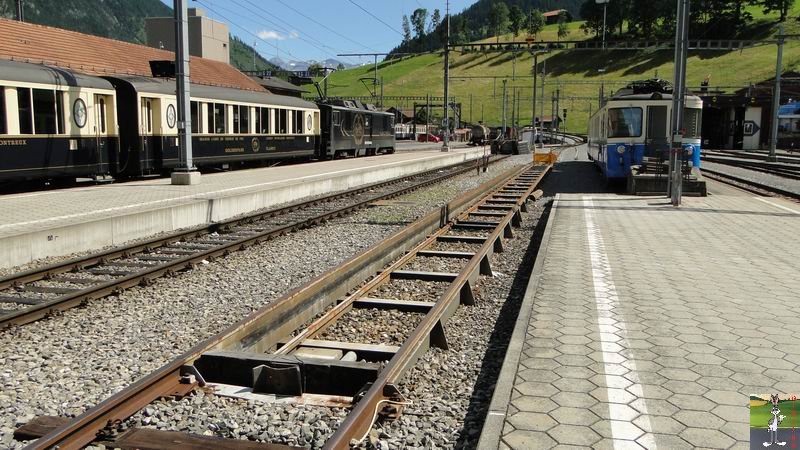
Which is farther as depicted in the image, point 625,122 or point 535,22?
point 535,22

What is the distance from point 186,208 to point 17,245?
4176 mm

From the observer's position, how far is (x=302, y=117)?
3119cm

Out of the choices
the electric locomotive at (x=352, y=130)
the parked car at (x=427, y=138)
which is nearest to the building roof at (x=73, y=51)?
the electric locomotive at (x=352, y=130)

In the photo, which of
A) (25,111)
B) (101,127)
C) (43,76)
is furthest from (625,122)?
(25,111)

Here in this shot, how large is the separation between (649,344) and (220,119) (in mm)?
20357

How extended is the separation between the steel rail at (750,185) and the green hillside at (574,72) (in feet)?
215

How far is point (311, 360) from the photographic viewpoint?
193 inches

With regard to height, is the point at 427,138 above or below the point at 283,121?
below

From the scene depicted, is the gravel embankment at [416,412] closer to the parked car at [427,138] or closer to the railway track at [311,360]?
the railway track at [311,360]

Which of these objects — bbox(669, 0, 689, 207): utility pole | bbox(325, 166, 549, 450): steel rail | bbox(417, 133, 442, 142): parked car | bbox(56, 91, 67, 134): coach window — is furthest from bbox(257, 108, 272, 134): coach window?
bbox(417, 133, 442, 142): parked car

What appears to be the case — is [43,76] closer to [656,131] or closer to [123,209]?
[123,209]

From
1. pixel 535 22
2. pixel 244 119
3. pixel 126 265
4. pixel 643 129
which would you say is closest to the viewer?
pixel 126 265

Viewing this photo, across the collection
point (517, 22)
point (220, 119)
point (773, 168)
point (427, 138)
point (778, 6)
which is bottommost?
point (773, 168)

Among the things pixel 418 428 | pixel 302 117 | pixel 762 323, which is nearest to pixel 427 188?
pixel 302 117
